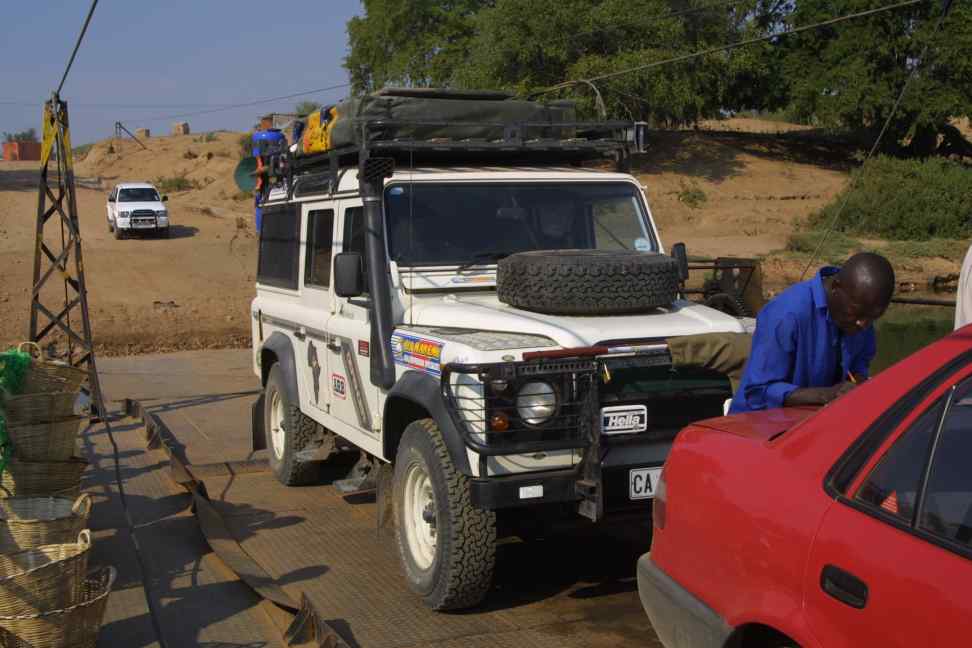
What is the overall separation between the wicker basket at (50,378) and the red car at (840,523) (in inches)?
210

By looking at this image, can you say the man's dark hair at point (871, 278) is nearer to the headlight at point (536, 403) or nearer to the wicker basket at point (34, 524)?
the headlight at point (536, 403)

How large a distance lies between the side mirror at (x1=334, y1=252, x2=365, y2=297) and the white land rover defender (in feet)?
0.05

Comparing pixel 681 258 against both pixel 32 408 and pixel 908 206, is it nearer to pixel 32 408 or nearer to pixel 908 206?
pixel 32 408

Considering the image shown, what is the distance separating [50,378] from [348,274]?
2.75 meters

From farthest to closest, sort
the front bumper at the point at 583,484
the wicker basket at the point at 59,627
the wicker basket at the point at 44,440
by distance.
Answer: the wicker basket at the point at 44,440, the front bumper at the point at 583,484, the wicker basket at the point at 59,627

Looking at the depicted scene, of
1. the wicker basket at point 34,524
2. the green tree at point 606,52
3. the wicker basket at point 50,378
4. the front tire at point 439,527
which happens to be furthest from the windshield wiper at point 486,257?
the green tree at point 606,52

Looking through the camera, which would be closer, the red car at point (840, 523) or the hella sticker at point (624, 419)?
the red car at point (840, 523)

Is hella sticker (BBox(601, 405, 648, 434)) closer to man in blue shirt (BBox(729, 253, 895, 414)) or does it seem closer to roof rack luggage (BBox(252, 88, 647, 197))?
man in blue shirt (BBox(729, 253, 895, 414))

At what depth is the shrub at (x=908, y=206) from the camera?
31.0 meters

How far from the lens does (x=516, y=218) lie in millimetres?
6656

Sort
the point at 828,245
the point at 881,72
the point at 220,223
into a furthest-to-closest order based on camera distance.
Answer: the point at 881,72
the point at 220,223
the point at 828,245

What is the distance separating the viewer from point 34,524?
211 inches

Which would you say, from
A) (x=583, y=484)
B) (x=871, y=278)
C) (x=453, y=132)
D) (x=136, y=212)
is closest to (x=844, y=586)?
(x=871, y=278)

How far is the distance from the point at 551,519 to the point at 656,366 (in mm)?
912
